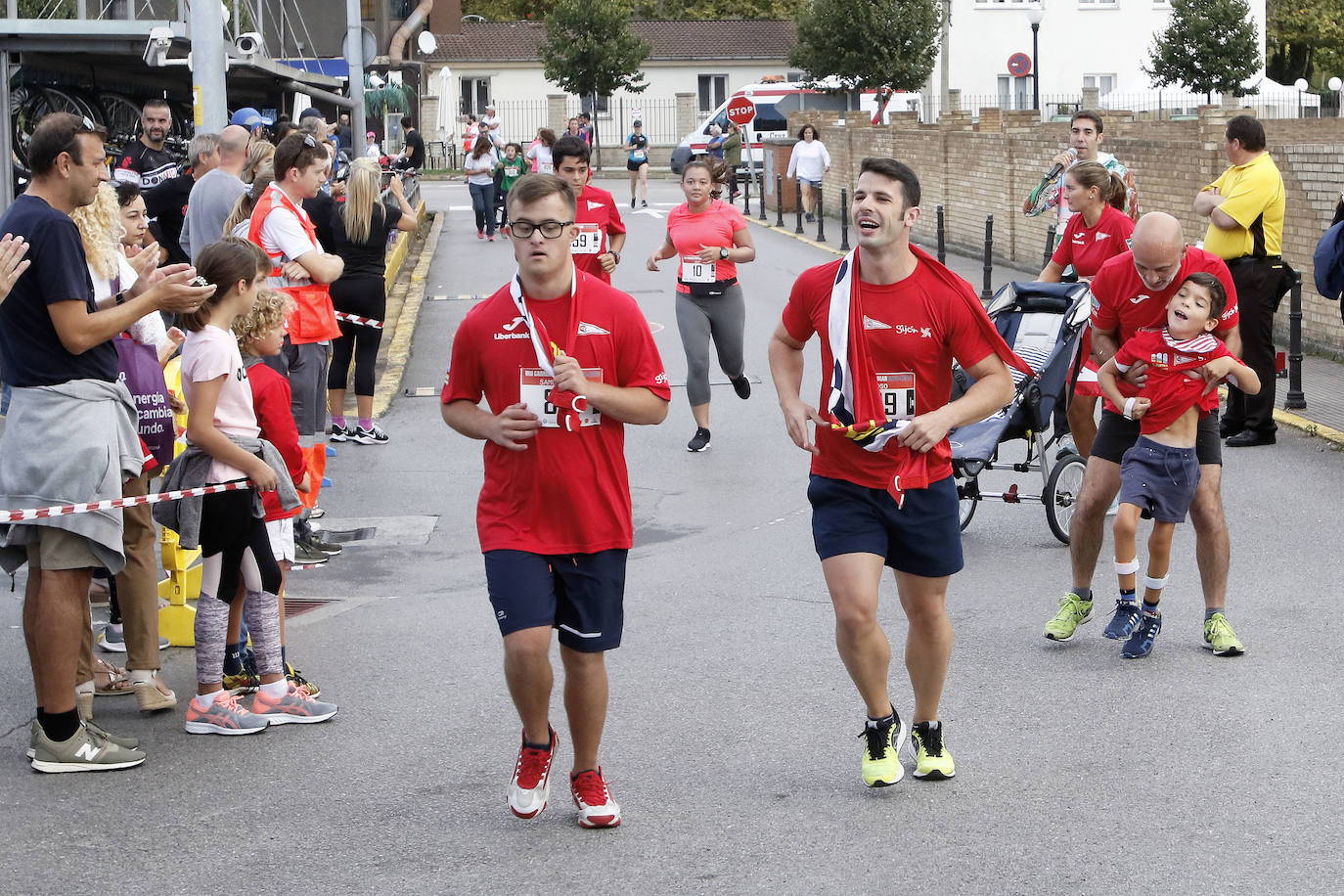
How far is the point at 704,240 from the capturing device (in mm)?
11945

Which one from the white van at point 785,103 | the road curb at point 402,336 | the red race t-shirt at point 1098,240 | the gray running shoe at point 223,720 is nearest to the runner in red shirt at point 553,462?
the gray running shoe at point 223,720

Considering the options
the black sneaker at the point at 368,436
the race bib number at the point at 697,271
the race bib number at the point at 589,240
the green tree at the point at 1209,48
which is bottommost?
the black sneaker at the point at 368,436

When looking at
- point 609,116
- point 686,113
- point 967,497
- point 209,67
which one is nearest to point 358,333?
point 209,67

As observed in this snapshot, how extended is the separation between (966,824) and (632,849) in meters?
1.03

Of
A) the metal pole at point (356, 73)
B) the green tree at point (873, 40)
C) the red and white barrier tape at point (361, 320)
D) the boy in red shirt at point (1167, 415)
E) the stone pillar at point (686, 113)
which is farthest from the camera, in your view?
the stone pillar at point (686, 113)

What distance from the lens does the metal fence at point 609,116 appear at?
6906 centimetres

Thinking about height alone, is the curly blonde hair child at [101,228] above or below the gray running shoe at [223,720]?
above

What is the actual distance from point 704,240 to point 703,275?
0.81ft

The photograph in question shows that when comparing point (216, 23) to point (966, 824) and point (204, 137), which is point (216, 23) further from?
point (966, 824)

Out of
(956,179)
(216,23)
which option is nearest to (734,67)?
(956,179)

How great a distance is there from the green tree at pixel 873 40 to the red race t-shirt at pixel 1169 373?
5112 cm

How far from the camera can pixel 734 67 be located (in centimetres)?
7331

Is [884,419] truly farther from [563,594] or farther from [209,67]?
[209,67]

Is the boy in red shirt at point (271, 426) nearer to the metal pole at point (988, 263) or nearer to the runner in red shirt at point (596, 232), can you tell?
the runner in red shirt at point (596, 232)
